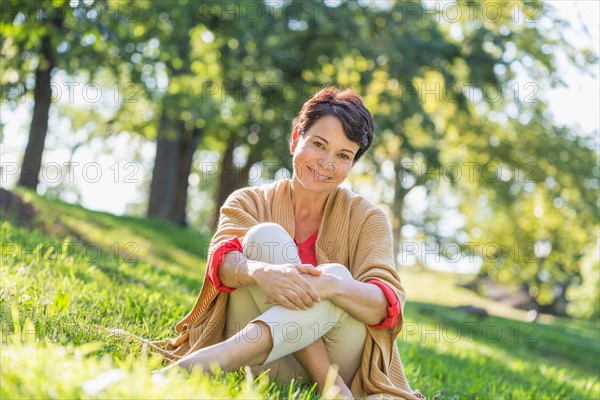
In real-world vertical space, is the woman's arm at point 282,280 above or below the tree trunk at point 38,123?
below

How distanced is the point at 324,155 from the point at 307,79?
511 inches

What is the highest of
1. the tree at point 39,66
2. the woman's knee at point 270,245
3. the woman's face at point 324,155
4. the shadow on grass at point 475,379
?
the tree at point 39,66

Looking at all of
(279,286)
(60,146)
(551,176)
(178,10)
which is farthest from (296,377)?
(60,146)

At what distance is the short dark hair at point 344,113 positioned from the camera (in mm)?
3830

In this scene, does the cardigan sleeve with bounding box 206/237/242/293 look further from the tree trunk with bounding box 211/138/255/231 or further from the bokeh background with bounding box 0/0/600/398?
the tree trunk with bounding box 211/138/255/231

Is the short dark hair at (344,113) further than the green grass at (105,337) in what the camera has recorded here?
Yes

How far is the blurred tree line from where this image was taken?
508 inches

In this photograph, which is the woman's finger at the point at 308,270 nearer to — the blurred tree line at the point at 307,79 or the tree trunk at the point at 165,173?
the blurred tree line at the point at 307,79

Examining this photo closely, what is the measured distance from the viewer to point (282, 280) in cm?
324

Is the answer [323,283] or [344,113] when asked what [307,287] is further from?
[344,113]

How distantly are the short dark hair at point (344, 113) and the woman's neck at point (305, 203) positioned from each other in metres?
0.33

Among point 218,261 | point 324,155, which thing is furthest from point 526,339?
point 218,261

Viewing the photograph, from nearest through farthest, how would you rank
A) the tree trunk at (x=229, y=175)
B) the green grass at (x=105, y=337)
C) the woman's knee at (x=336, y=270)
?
the green grass at (x=105, y=337) → the woman's knee at (x=336, y=270) → the tree trunk at (x=229, y=175)

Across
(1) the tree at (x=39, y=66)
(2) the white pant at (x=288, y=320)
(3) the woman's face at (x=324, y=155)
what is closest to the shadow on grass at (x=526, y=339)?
(1) the tree at (x=39, y=66)
